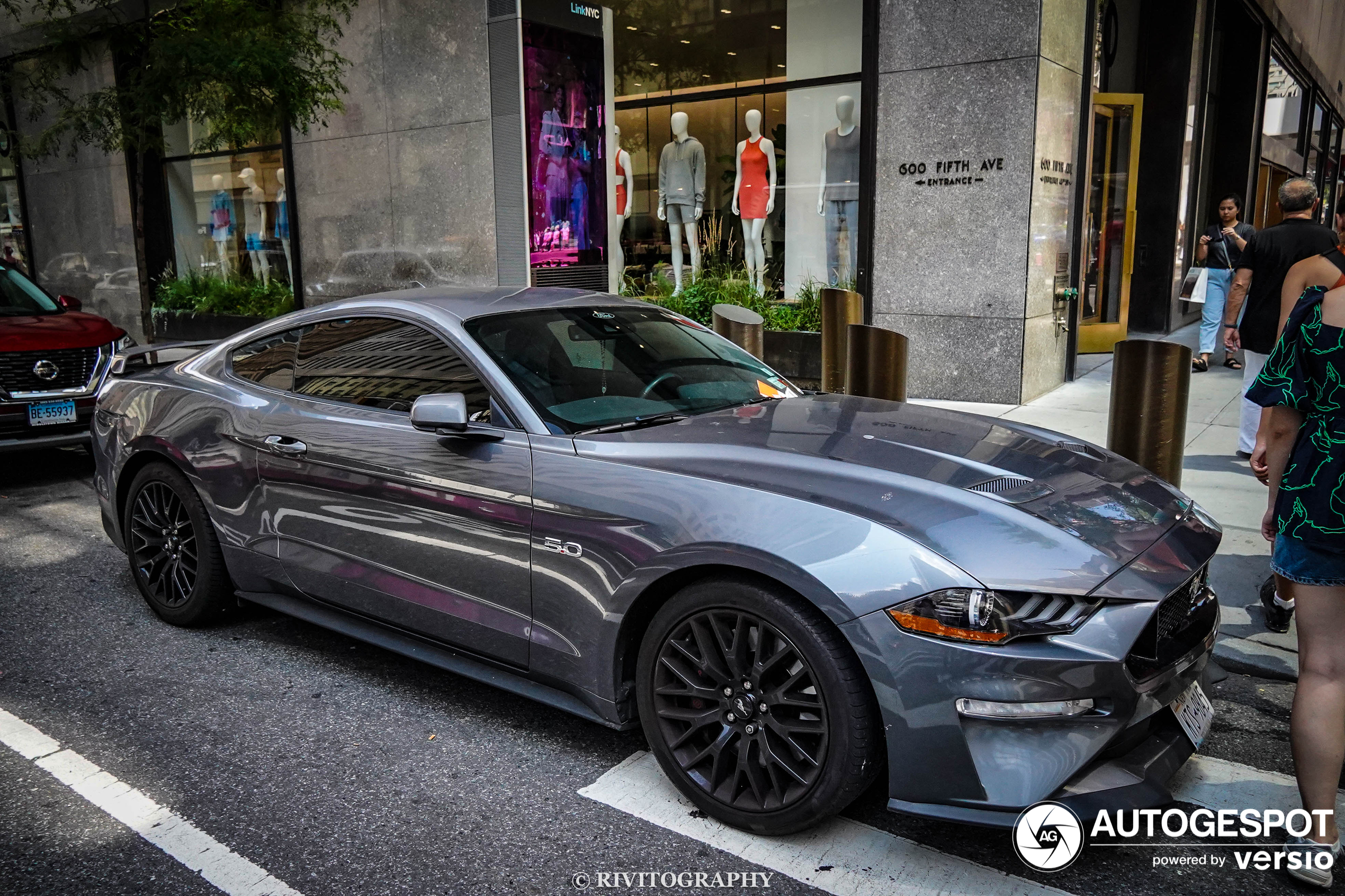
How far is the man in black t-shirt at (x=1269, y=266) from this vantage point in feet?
23.7

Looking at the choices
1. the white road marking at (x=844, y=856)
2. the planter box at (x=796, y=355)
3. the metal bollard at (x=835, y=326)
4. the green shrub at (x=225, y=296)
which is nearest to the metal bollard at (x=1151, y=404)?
the metal bollard at (x=835, y=326)

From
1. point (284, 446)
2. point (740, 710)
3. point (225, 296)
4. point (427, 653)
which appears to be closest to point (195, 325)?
point (225, 296)

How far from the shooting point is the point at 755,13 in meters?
12.7

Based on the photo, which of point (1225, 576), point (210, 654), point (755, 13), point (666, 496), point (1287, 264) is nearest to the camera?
point (666, 496)

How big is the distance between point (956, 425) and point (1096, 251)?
33.9 feet

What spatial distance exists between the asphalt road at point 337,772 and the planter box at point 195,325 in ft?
38.3

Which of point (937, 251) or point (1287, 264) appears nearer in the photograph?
point (1287, 264)

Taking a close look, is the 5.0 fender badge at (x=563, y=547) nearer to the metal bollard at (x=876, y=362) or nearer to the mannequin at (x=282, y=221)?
the metal bollard at (x=876, y=362)

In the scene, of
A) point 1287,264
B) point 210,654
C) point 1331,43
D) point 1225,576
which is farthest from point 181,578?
point 1331,43

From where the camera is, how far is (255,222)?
16.9 m

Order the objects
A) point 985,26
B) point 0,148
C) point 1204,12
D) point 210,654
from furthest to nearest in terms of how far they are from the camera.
Result: point 0,148
point 1204,12
point 985,26
point 210,654

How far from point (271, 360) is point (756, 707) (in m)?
2.92

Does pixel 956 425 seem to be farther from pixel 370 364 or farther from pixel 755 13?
pixel 755 13

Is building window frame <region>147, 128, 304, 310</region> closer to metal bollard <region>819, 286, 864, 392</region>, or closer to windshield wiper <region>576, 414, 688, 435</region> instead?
metal bollard <region>819, 286, 864, 392</region>
